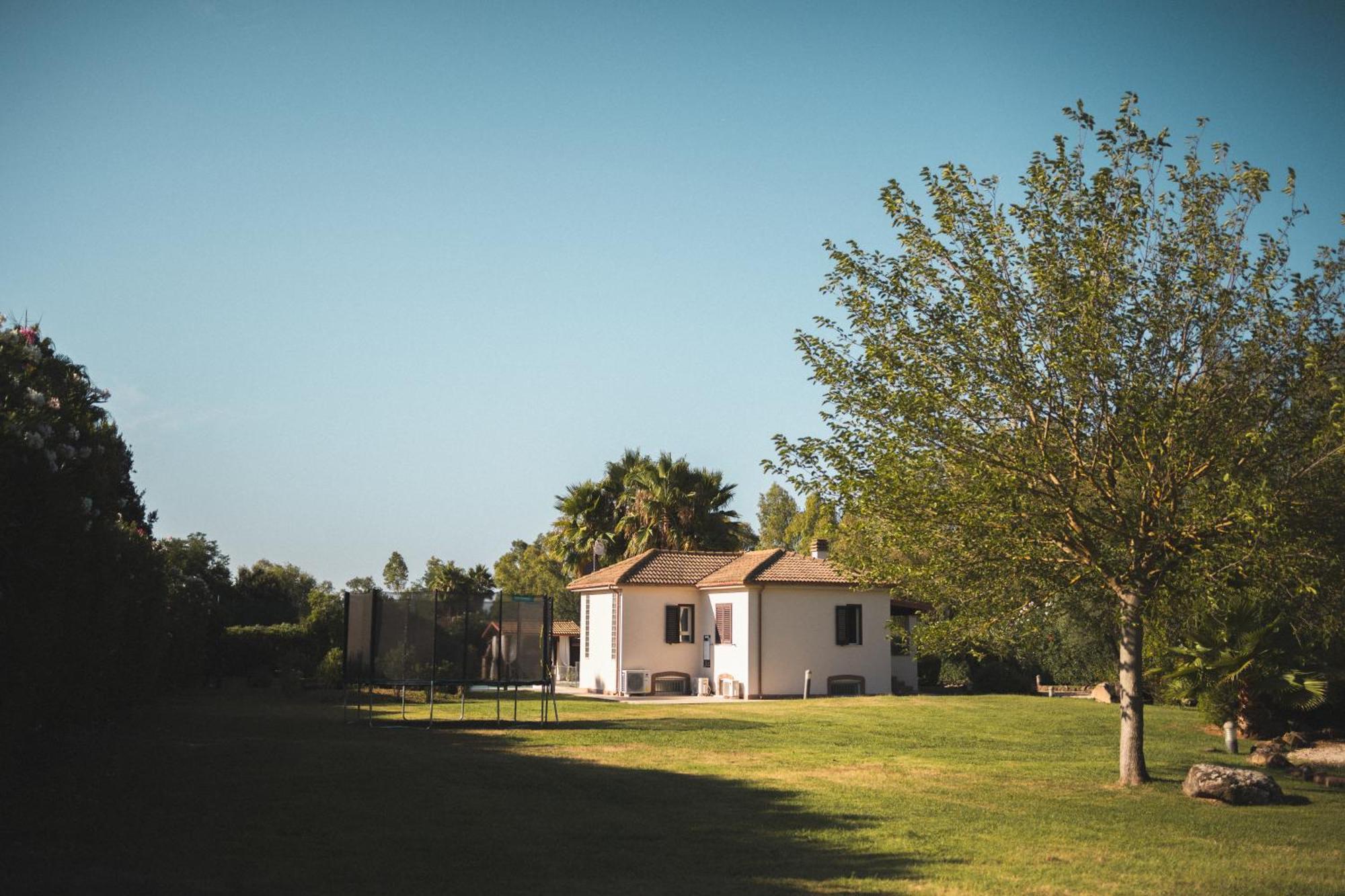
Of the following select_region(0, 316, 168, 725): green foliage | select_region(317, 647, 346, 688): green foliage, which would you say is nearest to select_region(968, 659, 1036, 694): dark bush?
select_region(317, 647, 346, 688): green foliage

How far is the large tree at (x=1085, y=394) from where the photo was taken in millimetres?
13273

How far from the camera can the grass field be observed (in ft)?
27.8

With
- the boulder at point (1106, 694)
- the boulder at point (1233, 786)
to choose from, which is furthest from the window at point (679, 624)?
the boulder at point (1233, 786)

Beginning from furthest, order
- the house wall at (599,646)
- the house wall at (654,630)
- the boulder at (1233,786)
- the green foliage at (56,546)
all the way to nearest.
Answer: the house wall at (599,646)
the house wall at (654,630)
the boulder at (1233,786)
the green foliage at (56,546)

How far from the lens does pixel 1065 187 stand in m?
13.9

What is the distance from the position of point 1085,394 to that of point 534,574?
230ft

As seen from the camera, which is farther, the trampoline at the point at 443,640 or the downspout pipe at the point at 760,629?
the downspout pipe at the point at 760,629

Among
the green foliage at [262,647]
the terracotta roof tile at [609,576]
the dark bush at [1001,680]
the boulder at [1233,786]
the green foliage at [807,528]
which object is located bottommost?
Answer: the dark bush at [1001,680]

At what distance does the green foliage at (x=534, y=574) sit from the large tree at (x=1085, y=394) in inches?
2165

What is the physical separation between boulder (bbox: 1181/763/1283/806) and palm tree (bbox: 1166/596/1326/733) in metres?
6.27

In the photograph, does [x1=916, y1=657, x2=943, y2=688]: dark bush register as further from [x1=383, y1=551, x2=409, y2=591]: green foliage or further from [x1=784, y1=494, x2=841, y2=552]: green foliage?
[x1=383, y1=551, x2=409, y2=591]: green foliage

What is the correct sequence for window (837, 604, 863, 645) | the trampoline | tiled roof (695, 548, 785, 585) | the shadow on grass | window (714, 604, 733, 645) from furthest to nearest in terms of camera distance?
window (837, 604, 863, 645) → window (714, 604, 733, 645) → tiled roof (695, 548, 785, 585) → the trampoline → the shadow on grass

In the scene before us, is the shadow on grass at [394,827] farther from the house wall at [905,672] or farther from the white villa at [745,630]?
the house wall at [905,672]

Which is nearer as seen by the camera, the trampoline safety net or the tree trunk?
the tree trunk
